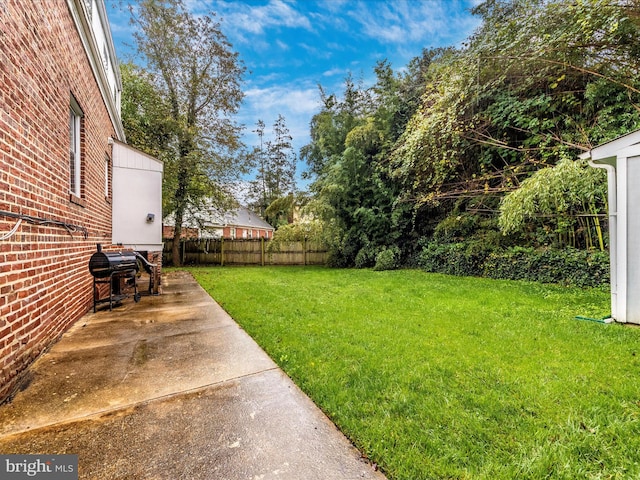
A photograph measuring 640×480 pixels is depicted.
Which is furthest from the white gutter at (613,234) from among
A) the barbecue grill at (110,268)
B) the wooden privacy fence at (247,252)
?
the wooden privacy fence at (247,252)

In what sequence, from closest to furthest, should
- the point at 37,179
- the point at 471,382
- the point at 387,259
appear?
the point at 471,382 < the point at 37,179 < the point at 387,259

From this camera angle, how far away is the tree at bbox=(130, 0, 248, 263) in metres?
11.8

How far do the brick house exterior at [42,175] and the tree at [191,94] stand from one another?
318 inches

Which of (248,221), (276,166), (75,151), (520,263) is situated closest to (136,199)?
(75,151)

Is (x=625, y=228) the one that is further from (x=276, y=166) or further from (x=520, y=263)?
(x=276, y=166)

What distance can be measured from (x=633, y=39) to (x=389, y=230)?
788cm

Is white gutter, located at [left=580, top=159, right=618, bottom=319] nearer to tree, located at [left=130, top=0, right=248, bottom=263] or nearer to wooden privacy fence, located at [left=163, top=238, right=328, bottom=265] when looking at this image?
wooden privacy fence, located at [left=163, top=238, right=328, bottom=265]

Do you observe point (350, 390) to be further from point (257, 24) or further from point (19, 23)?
point (257, 24)

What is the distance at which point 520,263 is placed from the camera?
7.53m

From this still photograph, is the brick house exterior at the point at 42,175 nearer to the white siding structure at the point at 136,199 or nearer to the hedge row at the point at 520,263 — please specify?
the white siding structure at the point at 136,199

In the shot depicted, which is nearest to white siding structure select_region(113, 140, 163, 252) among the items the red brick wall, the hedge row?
the red brick wall

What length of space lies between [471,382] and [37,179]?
417 cm

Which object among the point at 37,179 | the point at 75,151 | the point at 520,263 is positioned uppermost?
the point at 75,151

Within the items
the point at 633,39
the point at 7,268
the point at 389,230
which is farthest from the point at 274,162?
the point at 7,268
